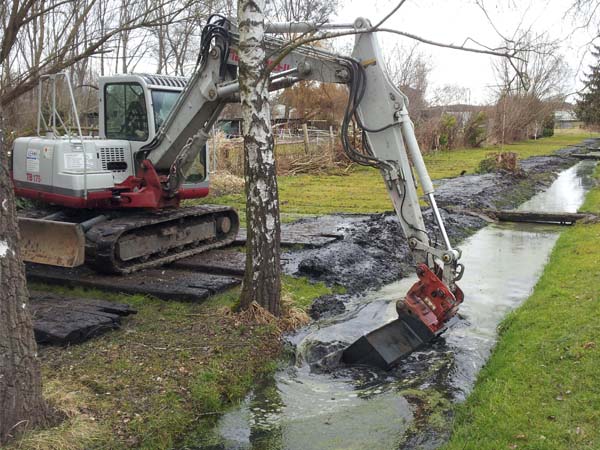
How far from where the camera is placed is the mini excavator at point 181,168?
256 inches

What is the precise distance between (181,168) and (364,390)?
453 cm

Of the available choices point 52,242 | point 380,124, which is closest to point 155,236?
point 52,242

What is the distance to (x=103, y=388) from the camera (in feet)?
16.1

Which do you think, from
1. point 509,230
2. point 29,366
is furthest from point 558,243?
point 29,366

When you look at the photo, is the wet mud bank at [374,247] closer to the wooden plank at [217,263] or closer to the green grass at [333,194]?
the wooden plank at [217,263]

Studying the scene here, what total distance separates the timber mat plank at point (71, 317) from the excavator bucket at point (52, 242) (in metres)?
Result: 1.10

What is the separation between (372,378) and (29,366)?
123 inches

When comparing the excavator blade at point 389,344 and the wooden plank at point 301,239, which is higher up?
the wooden plank at point 301,239

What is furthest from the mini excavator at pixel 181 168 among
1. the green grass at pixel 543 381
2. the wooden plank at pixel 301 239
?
the green grass at pixel 543 381

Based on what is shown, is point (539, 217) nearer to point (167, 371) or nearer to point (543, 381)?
point (543, 381)

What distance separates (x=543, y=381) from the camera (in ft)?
17.0

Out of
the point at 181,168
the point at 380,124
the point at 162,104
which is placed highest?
the point at 162,104

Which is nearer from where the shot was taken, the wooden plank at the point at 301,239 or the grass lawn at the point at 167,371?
the grass lawn at the point at 167,371

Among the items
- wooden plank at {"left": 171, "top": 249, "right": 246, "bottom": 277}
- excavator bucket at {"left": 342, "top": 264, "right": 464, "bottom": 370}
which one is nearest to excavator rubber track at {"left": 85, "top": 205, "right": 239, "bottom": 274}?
wooden plank at {"left": 171, "top": 249, "right": 246, "bottom": 277}
